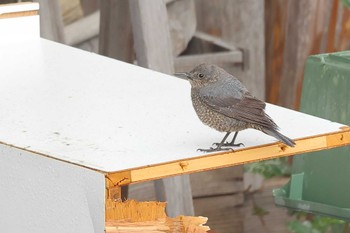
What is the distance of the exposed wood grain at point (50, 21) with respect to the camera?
6094 mm

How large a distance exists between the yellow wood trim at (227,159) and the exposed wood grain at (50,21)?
228cm

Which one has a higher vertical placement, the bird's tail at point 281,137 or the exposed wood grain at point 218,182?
the exposed wood grain at point 218,182

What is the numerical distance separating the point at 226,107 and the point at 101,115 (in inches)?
16.0

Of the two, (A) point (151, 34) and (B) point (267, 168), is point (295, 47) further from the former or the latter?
(A) point (151, 34)

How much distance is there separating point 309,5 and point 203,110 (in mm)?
3586

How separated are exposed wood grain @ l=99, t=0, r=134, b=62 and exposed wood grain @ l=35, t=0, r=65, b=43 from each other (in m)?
0.29

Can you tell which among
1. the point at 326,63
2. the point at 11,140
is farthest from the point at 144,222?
the point at 326,63

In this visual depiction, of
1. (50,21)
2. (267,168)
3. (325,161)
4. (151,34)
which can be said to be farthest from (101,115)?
(267,168)

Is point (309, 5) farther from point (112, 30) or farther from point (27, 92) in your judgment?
point (27, 92)

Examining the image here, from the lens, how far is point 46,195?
12.4 feet

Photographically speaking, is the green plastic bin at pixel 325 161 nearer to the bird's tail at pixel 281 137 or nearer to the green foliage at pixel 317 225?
the green foliage at pixel 317 225

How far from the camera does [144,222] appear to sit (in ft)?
12.3

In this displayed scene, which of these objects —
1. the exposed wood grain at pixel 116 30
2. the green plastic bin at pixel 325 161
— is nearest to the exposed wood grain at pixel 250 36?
the exposed wood grain at pixel 116 30

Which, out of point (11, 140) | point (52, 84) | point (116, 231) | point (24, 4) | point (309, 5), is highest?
point (309, 5)
